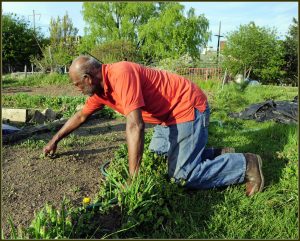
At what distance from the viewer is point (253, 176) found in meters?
3.25

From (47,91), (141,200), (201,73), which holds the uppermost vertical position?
(141,200)

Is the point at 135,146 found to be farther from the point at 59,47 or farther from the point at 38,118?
the point at 59,47

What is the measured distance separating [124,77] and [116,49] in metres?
16.4

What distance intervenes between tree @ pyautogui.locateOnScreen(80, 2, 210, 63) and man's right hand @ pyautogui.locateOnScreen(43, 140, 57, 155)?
26487mm

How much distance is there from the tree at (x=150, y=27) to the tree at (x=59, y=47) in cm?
683

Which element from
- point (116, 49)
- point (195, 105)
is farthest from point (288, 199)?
point (116, 49)

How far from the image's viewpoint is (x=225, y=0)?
263 centimetres

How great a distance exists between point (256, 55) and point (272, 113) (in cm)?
1849

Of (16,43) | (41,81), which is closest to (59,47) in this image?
(41,81)

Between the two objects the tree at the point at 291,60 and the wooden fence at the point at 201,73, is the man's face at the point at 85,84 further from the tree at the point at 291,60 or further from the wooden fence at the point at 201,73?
the tree at the point at 291,60

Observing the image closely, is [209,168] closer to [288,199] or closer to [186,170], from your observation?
[186,170]

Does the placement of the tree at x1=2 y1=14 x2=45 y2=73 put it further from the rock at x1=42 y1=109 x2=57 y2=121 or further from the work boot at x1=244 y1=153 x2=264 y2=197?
the work boot at x1=244 y1=153 x2=264 y2=197

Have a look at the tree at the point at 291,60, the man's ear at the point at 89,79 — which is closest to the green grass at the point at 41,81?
the man's ear at the point at 89,79

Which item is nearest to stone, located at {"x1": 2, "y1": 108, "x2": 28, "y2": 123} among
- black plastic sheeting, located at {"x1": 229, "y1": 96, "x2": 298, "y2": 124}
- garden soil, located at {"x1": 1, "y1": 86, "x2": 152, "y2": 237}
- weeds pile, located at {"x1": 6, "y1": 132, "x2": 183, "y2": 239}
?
garden soil, located at {"x1": 1, "y1": 86, "x2": 152, "y2": 237}
